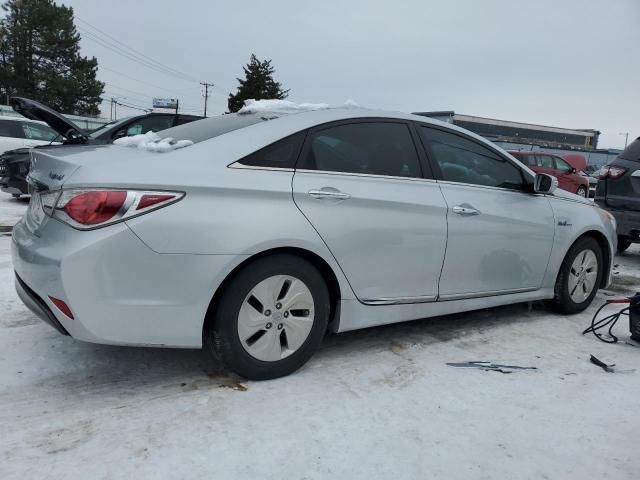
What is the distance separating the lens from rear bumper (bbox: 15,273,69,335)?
2465 mm

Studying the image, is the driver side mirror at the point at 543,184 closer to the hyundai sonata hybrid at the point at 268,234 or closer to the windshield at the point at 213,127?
the hyundai sonata hybrid at the point at 268,234

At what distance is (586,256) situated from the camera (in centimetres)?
438

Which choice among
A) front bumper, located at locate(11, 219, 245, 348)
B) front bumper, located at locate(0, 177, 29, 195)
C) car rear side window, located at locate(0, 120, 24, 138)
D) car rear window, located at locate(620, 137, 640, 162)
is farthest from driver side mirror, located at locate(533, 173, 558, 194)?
car rear side window, located at locate(0, 120, 24, 138)

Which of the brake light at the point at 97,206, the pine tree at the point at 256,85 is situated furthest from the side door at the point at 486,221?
the pine tree at the point at 256,85

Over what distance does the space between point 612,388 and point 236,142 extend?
2478 mm

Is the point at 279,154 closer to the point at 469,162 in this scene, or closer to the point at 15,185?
the point at 469,162

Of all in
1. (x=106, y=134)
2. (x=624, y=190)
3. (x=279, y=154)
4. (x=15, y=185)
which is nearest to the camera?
(x=279, y=154)

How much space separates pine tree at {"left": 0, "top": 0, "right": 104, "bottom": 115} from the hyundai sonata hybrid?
1859 inches

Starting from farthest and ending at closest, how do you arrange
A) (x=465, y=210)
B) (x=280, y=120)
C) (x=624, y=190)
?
(x=624, y=190) < (x=465, y=210) < (x=280, y=120)

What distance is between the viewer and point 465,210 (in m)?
3.47

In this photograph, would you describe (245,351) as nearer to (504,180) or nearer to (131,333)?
(131,333)

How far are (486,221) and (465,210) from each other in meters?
0.21

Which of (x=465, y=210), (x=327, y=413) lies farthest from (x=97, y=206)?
(x=465, y=210)

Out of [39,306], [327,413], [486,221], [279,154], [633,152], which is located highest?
[633,152]
